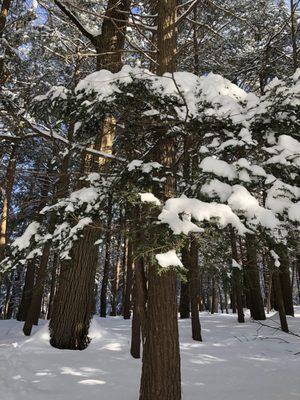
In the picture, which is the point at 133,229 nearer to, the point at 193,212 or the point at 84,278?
the point at 193,212

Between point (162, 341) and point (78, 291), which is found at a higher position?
point (78, 291)

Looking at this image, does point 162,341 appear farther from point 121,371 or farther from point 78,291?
point 78,291

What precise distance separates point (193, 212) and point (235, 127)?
1351mm

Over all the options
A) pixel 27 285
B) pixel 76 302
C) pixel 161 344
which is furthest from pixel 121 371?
pixel 27 285

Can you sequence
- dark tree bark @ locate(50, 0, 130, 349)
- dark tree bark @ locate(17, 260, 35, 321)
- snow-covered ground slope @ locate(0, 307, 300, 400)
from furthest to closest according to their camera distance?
1. dark tree bark @ locate(17, 260, 35, 321)
2. dark tree bark @ locate(50, 0, 130, 349)
3. snow-covered ground slope @ locate(0, 307, 300, 400)

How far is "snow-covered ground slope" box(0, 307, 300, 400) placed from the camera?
5617 millimetres

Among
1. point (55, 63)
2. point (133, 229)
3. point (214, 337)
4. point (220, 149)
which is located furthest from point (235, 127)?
point (55, 63)

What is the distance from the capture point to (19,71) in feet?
39.2

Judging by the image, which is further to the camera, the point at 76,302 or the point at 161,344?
the point at 76,302

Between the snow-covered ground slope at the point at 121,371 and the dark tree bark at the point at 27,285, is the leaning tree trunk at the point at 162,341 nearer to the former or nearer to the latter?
the snow-covered ground slope at the point at 121,371

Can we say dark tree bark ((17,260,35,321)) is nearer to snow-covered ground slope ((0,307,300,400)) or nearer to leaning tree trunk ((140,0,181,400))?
snow-covered ground slope ((0,307,300,400))

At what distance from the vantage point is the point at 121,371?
6746mm

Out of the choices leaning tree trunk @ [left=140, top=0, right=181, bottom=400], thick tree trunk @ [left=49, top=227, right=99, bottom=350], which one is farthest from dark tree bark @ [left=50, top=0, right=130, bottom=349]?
leaning tree trunk @ [left=140, top=0, right=181, bottom=400]

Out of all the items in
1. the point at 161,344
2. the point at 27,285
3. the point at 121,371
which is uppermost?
the point at 27,285
